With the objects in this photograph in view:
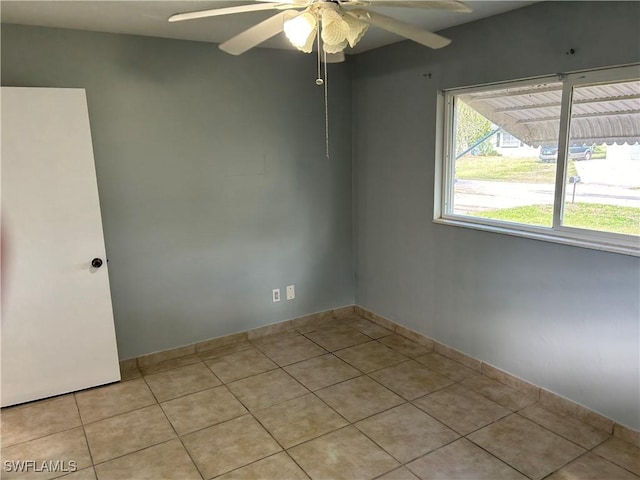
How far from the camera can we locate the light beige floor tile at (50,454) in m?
2.19

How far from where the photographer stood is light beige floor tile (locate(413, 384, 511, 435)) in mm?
2545

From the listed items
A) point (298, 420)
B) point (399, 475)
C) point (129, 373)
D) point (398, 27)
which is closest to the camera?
point (398, 27)

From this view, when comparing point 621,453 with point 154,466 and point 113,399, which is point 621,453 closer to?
point 154,466

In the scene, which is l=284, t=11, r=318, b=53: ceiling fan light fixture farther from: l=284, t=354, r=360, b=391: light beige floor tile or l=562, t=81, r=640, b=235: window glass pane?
l=284, t=354, r=360, b=391: light beige floor tile

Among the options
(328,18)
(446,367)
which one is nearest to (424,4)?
(328,18)

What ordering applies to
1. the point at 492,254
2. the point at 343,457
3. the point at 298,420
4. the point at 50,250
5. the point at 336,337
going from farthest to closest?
the point at 336,337 → the point at 492,254 → the point at 50,250 → the point at 298,420 → the point at 343,457

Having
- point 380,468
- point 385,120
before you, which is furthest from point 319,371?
point 385,120

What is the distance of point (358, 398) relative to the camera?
2.81 metres

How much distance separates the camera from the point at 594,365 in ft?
8.13

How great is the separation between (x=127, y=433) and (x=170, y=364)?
2.66ft

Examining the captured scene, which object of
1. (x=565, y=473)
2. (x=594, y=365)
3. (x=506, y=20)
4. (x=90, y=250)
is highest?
(x=506, y=20)

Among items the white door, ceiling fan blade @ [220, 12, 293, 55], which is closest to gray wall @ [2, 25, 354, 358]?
the white door

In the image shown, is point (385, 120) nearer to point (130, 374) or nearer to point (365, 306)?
point (365, 306)

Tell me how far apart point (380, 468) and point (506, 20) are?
2.54m
